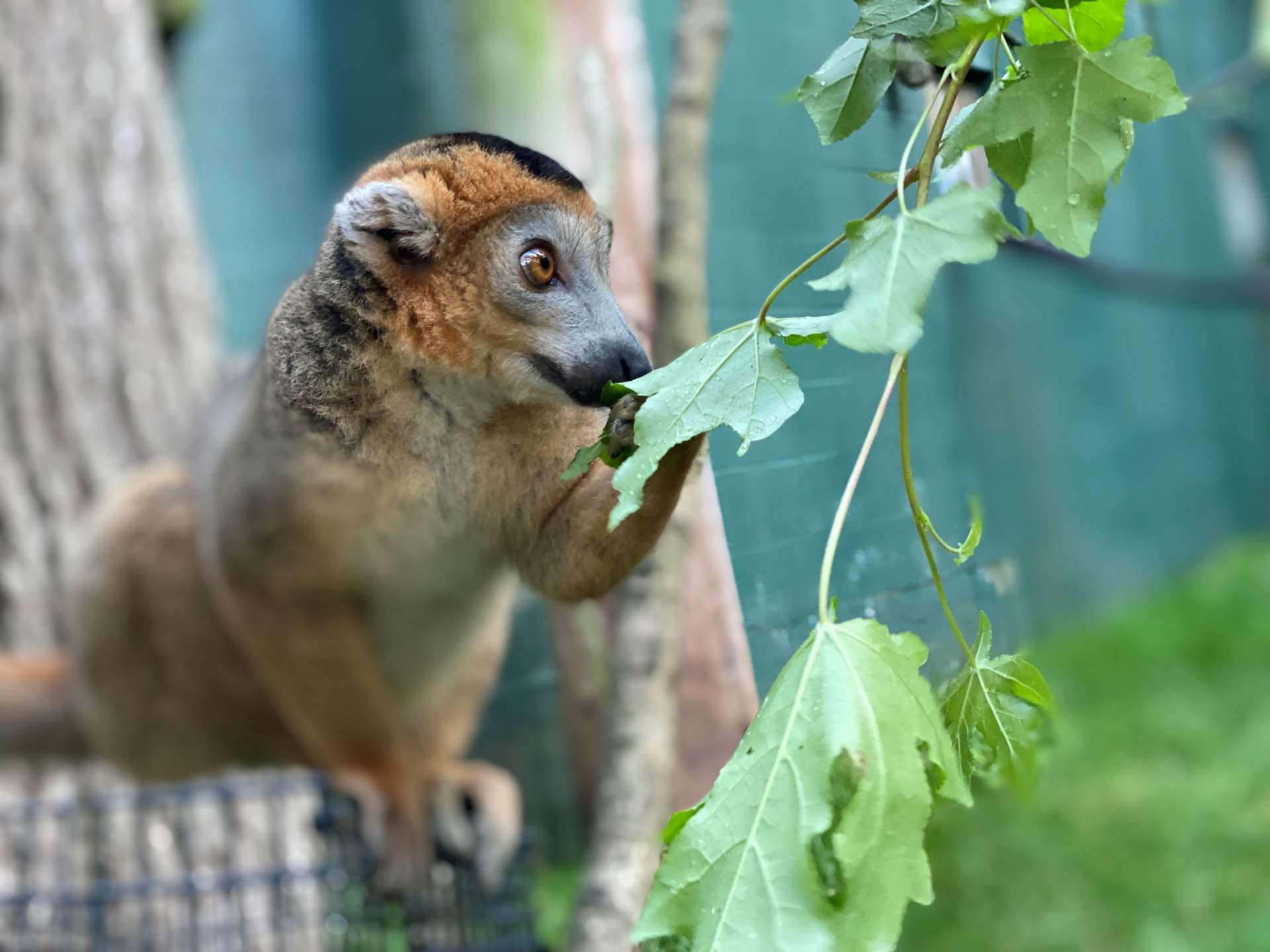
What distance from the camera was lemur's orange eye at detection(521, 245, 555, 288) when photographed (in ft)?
7.45

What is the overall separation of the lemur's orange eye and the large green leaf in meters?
0.86

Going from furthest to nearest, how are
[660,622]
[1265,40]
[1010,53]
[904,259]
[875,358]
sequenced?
[1265,40]
[660,622]
[875,358]
[1010,53]
[904,259]

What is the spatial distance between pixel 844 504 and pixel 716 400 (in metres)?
0.19

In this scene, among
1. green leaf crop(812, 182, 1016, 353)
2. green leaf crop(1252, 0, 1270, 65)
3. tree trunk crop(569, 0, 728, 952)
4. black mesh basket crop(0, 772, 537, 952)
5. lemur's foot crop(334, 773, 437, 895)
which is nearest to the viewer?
green leaf crop(812, 182, 1016, 353)

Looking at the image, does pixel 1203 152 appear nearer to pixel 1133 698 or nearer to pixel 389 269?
pixel 1133 698

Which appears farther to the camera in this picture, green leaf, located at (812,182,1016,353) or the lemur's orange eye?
the lemur's orange eye

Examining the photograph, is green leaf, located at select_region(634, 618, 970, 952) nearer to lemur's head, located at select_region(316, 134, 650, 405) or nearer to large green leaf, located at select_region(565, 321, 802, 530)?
large green leaf, located at select_region(565, 321, 802, 530)

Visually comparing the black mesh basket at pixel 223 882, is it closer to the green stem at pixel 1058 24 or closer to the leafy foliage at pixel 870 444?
the leafy foliage at pixel 870 444

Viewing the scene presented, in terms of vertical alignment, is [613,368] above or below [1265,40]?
below

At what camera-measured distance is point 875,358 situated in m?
1.95

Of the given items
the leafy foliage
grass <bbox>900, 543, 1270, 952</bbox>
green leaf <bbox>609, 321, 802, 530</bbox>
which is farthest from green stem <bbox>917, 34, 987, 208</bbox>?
grass <bbox>900, 543, 1270, 952</bbox>

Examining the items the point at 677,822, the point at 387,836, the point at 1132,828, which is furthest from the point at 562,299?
the point at 1132,828

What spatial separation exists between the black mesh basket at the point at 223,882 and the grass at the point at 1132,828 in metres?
0.47

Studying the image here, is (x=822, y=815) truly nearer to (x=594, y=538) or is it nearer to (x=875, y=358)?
(x=875, y=358)
